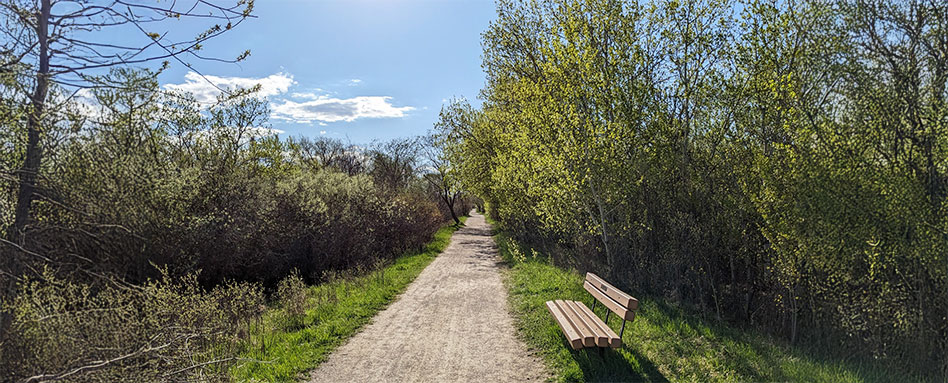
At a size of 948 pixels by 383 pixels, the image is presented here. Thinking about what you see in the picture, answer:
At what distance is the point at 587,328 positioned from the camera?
5.39 metres

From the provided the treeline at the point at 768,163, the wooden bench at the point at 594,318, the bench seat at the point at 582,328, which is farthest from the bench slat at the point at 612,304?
the treeline at the point at 768,163

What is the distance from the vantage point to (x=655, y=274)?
873cm

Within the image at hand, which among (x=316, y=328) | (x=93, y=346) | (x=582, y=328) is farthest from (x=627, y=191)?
(x=93, y=346)

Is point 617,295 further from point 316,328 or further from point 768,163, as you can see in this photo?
point 316,328

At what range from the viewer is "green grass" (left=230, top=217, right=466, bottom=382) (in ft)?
17.6

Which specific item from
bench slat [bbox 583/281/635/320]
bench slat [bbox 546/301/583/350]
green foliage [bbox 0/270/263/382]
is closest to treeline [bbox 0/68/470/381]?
green foliage [bbox 0/270/263/382]

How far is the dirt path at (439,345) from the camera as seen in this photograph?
5.29 metres

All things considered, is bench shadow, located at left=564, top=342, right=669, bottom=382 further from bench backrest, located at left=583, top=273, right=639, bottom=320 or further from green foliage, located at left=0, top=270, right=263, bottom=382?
green foliage, located at left=0, top=270, right=263, bottom=382

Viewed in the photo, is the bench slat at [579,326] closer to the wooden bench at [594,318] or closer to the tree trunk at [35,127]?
the wooden bench at [594,318]

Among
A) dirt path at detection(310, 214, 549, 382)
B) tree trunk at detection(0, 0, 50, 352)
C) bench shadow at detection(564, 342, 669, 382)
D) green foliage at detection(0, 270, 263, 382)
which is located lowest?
dirt path at detection(310, 214, 549, 382)

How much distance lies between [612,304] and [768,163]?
3313 mm

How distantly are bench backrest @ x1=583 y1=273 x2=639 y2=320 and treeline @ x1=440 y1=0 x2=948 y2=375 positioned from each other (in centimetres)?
206

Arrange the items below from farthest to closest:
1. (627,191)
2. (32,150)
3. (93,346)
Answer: (627,191) → (93,346) → (32,150)

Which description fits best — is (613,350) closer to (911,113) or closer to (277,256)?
(911,113)
